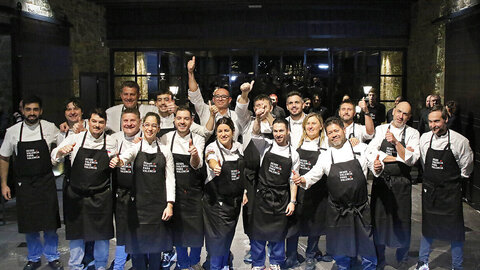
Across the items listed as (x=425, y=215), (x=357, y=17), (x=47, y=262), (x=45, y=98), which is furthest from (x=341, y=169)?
(x=357, y=17)

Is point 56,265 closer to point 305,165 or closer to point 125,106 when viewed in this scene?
point 125,106

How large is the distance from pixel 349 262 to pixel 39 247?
2732mm

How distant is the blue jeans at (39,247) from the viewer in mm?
4938

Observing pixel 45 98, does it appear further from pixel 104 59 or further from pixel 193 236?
pixel 193 236

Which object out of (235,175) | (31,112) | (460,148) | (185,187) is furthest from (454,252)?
(31,112)

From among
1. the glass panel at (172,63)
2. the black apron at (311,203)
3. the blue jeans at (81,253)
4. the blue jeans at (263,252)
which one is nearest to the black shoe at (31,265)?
the blue jeans at (81,253)

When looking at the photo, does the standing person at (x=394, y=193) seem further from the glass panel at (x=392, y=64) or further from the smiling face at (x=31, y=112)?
the glass panel at (x=392, y=64)

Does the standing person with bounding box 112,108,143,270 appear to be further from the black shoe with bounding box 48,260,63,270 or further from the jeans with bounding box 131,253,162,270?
the black shoe with bounding box 48,260,63,270

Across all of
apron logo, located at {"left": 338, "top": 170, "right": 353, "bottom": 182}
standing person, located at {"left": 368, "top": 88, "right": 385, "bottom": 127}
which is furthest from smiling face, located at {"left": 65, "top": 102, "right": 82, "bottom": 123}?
standing person, located at {"left": 368, "top": 88, "right": 385, "bottom": 127}

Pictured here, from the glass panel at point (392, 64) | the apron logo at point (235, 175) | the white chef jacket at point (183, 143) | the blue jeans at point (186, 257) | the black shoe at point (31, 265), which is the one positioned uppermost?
the glass panel at point (392, 64)

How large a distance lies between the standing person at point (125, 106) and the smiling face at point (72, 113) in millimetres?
328

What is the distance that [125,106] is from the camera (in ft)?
17.4

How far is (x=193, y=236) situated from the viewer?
461cm

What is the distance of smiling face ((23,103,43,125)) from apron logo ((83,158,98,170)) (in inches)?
30.4
